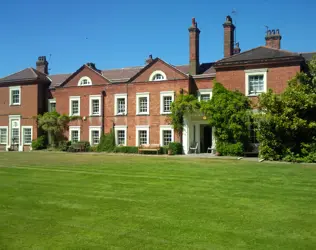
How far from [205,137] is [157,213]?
22.3 meters

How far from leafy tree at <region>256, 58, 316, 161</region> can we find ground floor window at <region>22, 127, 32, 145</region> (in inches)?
895

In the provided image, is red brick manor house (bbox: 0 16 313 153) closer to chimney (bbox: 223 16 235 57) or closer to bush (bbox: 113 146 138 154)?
chimney (bbox: 223 16 235 57)

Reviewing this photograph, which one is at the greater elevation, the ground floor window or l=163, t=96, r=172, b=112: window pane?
l=163, t=96, r=172, b=112: window pane

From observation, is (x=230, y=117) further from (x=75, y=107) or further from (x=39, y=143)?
(x=39, y=143)

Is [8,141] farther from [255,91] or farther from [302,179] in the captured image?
[302,179]

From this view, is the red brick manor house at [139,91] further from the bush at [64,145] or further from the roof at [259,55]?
the bush at [64,145]

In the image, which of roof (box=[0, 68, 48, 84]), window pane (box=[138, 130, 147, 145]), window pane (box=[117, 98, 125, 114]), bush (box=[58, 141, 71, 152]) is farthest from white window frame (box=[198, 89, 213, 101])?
roof (box=[0, 68, 48, 84])

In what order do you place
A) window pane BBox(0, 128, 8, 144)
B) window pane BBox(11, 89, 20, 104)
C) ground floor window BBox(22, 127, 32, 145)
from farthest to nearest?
window pane BBox(0, 128, 8, 144), window pane BBox(11, 89, 20, 104), ground floor window BBox(22, 127, 32, 145)

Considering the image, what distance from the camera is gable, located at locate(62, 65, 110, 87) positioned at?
3192 cm

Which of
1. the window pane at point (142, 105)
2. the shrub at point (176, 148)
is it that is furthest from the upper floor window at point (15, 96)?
the shrub at point (176, 148)

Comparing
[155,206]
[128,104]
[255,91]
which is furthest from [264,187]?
[128,104]

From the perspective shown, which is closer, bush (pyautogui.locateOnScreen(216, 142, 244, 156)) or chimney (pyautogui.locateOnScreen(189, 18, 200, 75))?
bush (pyautogui.locateOnScreen(216, 142, 244, 156))

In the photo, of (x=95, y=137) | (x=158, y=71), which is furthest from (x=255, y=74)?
(x=95, y=137)

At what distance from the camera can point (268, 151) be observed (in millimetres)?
21375
